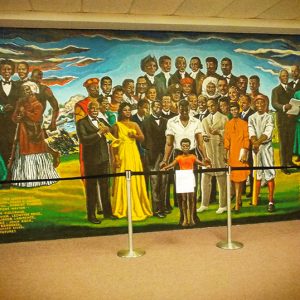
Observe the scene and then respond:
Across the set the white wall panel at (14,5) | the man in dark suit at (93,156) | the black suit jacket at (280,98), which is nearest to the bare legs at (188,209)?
the man in dark suit at (93,156)

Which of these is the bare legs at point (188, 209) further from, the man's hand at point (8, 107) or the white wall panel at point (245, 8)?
the man's hand at point (8, 107)

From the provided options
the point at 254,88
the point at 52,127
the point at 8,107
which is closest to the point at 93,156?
the point at 52,127

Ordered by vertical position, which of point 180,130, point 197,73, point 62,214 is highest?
point 197,73

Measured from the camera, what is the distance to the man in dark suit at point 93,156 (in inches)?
232

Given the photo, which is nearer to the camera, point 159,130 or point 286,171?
point 159,130

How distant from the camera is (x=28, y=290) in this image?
394 centimetres

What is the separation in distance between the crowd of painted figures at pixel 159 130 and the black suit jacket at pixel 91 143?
0.05 feet

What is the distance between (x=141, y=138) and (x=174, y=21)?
193cm

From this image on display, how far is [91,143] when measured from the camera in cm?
591

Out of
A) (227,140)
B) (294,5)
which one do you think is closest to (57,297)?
(227,140)

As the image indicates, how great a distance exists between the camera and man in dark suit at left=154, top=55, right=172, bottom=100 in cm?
610

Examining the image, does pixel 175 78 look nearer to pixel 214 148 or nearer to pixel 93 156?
pixel 214 148

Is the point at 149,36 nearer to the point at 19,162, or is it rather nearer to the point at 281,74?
the point at 281,74

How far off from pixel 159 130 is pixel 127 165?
804 mm
